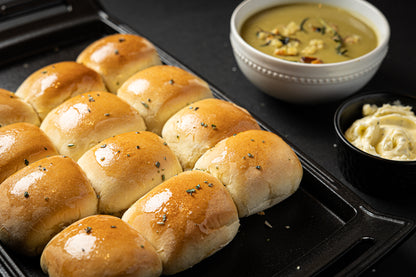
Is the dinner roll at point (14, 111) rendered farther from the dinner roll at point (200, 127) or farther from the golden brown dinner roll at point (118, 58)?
the dinner roll at point (200, 127)

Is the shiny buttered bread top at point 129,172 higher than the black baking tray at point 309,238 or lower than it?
higher

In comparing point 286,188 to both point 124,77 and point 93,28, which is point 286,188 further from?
point 93,28

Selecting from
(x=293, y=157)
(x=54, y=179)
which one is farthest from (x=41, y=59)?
(x=293, y=157)

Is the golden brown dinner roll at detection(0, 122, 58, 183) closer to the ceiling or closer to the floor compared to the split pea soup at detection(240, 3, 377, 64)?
closer to the floor

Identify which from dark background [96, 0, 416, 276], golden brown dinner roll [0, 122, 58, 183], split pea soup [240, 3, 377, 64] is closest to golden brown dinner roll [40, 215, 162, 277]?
golden brown dinner roll [0, 122, 58, 183]

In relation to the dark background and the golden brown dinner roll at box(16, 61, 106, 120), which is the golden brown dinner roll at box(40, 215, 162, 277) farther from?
the dark background

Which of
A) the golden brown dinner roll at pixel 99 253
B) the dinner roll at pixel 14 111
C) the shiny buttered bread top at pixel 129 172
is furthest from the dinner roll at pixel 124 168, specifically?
the dinner roll at pixel 14 111

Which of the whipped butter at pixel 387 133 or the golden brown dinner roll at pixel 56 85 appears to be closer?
the whipped butter at pixel 387 133
